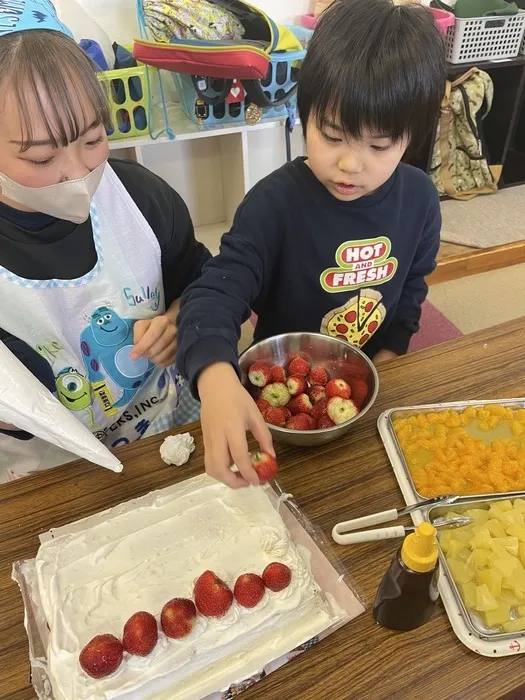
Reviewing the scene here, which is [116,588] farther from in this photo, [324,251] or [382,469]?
[324,251]

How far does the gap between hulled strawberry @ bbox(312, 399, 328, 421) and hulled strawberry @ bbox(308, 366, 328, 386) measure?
0.05 meters

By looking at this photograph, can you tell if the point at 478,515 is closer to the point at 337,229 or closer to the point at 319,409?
the point at 319,409

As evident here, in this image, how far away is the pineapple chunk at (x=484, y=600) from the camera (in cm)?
70

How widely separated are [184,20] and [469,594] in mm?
2045

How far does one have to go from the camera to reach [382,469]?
2.85ft

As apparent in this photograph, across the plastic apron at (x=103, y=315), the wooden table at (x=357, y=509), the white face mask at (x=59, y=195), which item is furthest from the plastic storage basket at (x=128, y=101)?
→ the wooden table at (x=357, y=509)

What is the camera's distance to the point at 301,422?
887 millimetres

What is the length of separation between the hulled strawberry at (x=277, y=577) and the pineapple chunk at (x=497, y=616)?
0.83 ft

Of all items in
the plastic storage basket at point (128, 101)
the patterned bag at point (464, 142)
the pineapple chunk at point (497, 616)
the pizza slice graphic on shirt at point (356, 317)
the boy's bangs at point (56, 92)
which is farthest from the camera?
the patterned bag at point (464, 142)

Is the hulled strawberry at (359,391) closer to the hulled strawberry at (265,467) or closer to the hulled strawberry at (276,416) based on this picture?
the hulled strawberry at (276,416)

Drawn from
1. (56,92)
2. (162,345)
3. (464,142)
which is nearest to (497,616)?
(162,345)

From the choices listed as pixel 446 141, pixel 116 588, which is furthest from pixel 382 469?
pixel 446 141

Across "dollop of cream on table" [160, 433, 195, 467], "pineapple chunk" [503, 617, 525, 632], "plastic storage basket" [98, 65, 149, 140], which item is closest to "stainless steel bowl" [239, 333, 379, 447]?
"dollop of cream on table" [160, 433, 195, 467]

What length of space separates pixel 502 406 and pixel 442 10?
8.36ft
